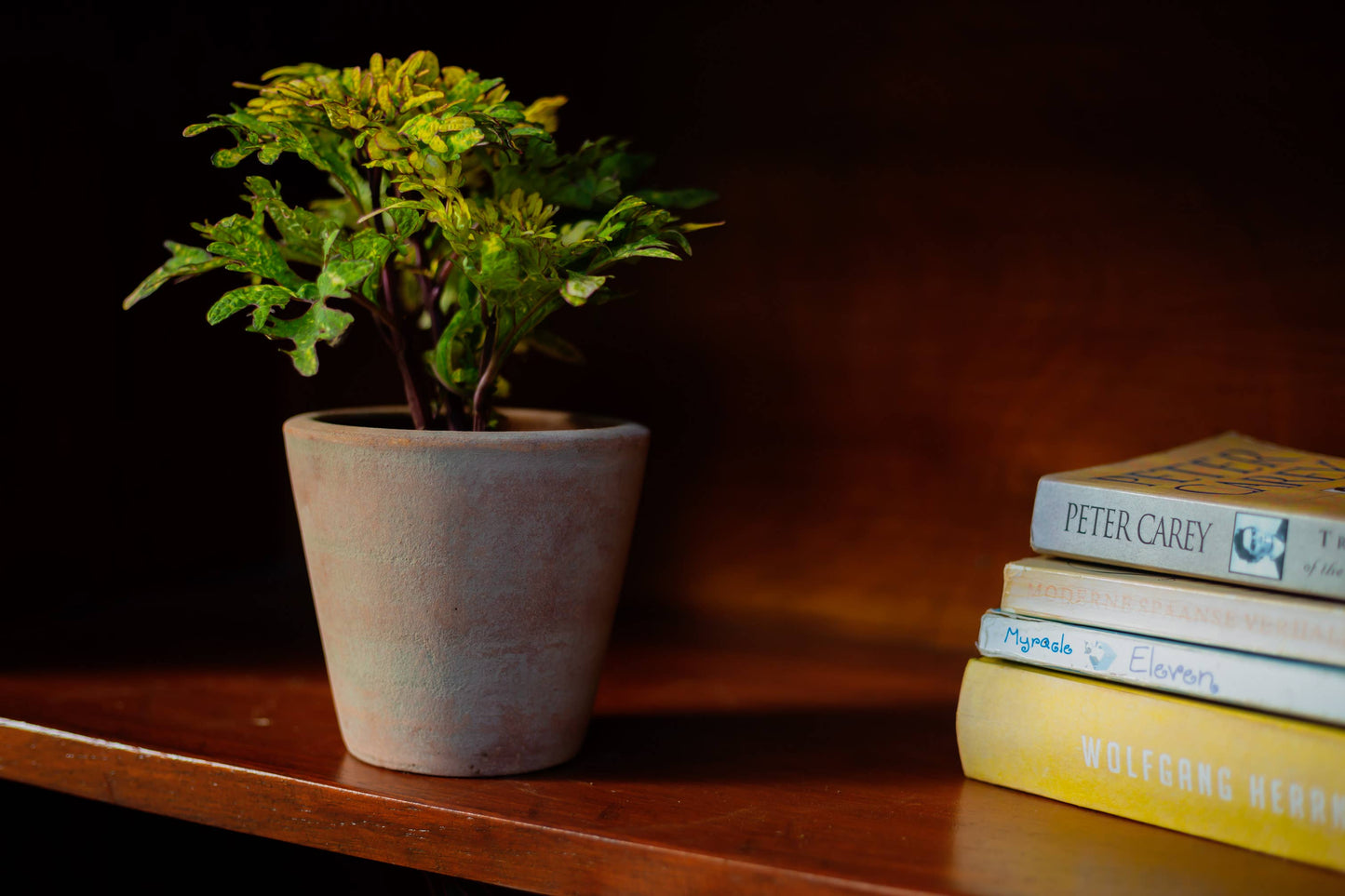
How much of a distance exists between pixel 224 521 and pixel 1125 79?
35.5 inches

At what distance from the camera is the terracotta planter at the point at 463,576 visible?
60 centimetres

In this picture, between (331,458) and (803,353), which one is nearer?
(331,458)

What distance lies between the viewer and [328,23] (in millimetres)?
1071

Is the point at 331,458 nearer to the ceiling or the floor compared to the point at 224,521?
nearer to the ceiling

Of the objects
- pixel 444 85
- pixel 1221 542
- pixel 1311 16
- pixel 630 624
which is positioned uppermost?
pixel 1311 16

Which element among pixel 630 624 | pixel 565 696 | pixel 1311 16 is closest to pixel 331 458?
pixel 565 696

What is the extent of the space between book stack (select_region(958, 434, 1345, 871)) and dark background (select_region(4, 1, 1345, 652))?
0.23 meters

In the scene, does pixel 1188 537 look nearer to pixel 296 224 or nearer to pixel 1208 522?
pixel 1208 522

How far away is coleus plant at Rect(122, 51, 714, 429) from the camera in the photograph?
1.96 feet

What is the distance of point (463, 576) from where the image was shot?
2.00ft

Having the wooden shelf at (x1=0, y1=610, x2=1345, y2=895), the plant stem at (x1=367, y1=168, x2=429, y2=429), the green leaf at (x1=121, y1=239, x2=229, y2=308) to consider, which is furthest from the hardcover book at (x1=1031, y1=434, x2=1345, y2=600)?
the green leaf at (x1=121, y1=239, x2=229, y2=308)

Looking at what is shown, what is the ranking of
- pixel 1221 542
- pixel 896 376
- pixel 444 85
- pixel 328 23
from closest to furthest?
pixel 1221 542
pixel 444 85
pixel 896 376
pixel 328 23

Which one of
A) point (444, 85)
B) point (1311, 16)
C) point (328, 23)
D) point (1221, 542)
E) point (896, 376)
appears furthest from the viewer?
point (328, 23)

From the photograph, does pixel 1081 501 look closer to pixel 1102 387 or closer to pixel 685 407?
pixel 1102 387
